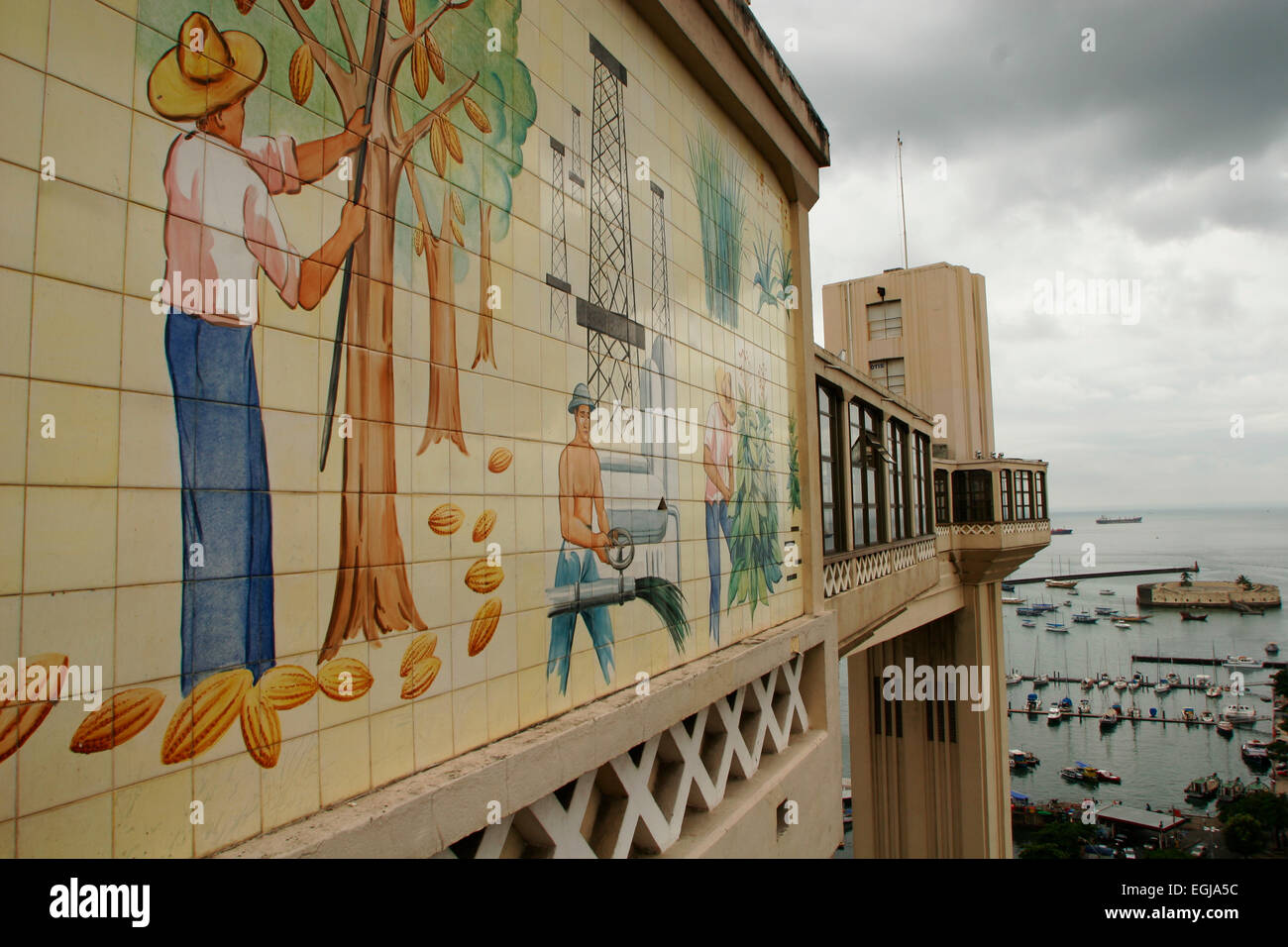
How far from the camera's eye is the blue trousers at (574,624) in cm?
368

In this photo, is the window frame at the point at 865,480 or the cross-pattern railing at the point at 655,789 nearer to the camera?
the cross-pattern railing at the point at 655,789

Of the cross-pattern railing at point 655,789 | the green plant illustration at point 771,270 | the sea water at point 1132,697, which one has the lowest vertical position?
the sea water at point 1132,697

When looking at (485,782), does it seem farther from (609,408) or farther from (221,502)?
(609,408)

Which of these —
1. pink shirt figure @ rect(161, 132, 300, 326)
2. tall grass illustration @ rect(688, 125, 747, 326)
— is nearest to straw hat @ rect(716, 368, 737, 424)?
tall grass illustration @ rect(688, 125, 747, 326)

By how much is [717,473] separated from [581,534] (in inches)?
79.6

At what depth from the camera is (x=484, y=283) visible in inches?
130

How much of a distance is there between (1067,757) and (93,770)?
57.2 meters

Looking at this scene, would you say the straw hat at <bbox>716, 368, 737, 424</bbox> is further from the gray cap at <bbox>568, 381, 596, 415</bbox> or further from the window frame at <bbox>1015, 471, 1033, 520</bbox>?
the window frame at <bbox>1015, 471, 1033, 520</bbox>

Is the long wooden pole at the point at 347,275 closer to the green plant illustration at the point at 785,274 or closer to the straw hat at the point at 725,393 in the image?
the straw hat at the point at 725,393

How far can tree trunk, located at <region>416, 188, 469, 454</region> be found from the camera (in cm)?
298

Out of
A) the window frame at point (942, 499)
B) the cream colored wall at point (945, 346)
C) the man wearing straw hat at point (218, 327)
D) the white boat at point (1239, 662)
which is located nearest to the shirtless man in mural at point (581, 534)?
the man wearing straw hat at point (218, 327)

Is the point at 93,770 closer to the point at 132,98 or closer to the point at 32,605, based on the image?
the point at 32,605

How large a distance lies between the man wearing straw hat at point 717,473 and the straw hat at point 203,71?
3740mm

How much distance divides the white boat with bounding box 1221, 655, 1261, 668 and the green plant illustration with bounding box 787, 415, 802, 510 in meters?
71.2
